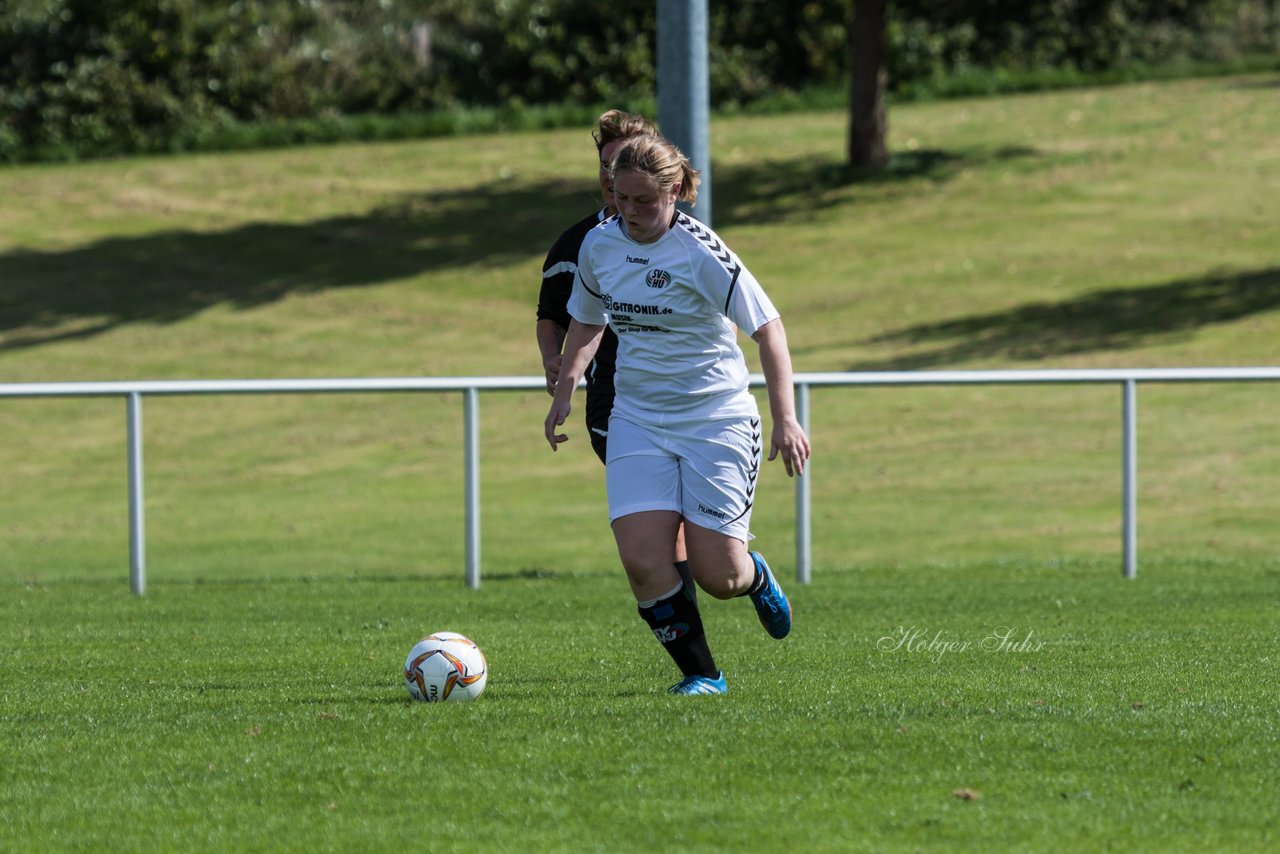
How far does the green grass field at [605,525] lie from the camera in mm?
4922

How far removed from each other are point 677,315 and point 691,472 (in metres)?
0.56

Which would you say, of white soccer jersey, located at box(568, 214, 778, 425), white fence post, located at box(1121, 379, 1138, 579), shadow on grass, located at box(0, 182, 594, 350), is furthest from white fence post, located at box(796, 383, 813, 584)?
shadow on grass, located at box(0, 182, 594, 350)

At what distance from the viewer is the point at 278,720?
595 centimetres

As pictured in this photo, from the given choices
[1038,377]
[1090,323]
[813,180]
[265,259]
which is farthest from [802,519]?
[813,180]

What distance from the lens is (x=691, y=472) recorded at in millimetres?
6180

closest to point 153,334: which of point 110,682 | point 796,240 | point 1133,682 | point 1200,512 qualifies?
point 796,240

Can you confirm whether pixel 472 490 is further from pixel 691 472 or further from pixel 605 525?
pixel 691 472

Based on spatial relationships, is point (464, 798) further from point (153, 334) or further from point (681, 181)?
point (153, 334)

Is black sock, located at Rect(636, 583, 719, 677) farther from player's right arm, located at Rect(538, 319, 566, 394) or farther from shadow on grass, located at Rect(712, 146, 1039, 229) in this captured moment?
shadow on grass, located at Rect(712, 146, 1039, 229)

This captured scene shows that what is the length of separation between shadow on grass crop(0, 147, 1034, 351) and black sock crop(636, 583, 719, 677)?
1941 centimetres

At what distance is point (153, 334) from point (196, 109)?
11282mm

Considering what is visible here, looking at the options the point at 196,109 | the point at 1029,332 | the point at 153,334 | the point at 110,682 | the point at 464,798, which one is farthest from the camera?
the point at 196,109

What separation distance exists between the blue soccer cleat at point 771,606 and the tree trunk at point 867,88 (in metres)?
22.9

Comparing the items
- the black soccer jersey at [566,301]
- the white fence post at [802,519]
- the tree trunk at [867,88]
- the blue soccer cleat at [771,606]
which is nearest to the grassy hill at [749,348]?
the tree trunk at [867,88]
